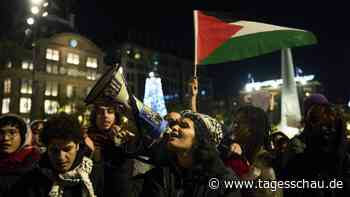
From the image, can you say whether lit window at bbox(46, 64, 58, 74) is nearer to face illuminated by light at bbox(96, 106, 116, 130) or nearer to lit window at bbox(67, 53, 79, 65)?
lit window at bbox(67, 53, 79, 65)

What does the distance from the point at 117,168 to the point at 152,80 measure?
7.22 meters

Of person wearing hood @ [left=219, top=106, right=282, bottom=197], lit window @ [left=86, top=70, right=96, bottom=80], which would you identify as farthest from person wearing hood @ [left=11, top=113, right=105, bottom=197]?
lit window @ [left=86, top=70, right=96, bottom=80]

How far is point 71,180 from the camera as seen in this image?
111 inches

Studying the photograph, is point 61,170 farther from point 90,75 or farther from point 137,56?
point 137,56

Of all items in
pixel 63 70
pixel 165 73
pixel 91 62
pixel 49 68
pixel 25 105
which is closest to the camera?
pixel 25 105

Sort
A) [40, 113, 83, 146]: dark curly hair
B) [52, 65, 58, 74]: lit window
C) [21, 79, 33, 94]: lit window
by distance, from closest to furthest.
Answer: [40, 113, 83, 146]: dark curly hair
[21, 79, 33, 94]: lit window
[52, 65, 58, 74]: lit window

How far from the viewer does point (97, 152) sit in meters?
3.28

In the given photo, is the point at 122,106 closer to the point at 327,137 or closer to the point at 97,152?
the point at 97,152

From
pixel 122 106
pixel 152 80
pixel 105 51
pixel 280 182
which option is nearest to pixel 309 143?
pixel 280 182

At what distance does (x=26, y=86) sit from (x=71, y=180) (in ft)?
168

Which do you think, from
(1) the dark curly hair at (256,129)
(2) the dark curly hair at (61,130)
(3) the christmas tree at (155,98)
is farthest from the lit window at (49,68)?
(1) the dark curly hair at (256,129)

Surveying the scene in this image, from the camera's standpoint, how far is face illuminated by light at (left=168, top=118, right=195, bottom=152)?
2.91 metres

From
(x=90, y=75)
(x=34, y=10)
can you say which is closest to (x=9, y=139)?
(x=34, y=10)

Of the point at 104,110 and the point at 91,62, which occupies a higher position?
the point at 91,62
